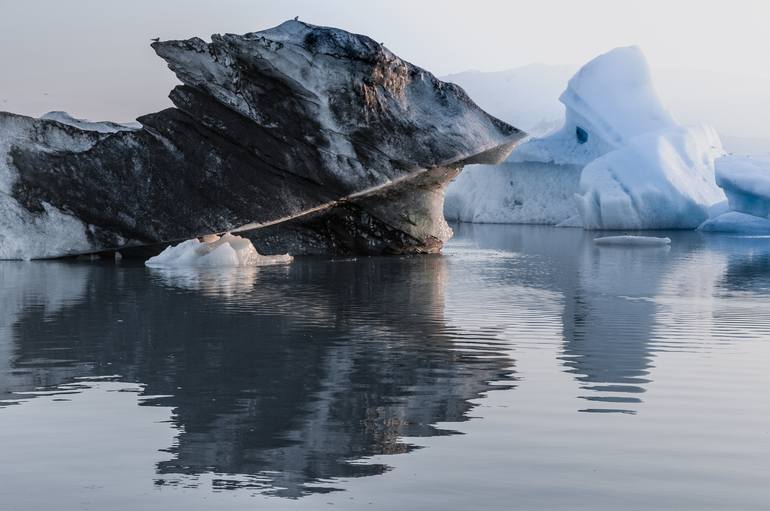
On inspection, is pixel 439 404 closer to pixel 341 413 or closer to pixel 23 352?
pixel 341 413

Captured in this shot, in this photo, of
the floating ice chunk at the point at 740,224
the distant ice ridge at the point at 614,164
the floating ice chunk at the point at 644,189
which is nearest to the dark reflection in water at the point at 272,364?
the floating ice chunk at the point at 644,189

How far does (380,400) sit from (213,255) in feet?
30.9

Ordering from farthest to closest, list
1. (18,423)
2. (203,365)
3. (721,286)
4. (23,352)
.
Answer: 1. (721,286)
2. (23,352)
3. (203,365)
4. (18,423)

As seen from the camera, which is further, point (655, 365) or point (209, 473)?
point (655, 365)

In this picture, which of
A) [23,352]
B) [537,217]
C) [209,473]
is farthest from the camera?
[537,217]

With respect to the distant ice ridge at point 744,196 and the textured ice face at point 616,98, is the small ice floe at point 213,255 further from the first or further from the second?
the textured ice face at point 616,98

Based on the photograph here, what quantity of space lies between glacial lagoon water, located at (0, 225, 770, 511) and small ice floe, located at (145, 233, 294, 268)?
138 inches

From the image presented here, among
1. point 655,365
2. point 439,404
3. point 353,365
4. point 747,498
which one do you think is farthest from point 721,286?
point 747,498

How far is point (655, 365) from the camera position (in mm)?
6234

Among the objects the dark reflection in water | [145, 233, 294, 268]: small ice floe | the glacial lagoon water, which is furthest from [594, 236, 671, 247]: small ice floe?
the dark reflection in water

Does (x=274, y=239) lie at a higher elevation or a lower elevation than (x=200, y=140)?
lower

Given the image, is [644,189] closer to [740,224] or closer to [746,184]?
[740,224]

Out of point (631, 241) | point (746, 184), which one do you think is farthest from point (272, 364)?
point (746, 184)

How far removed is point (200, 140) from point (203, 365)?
10.3m
